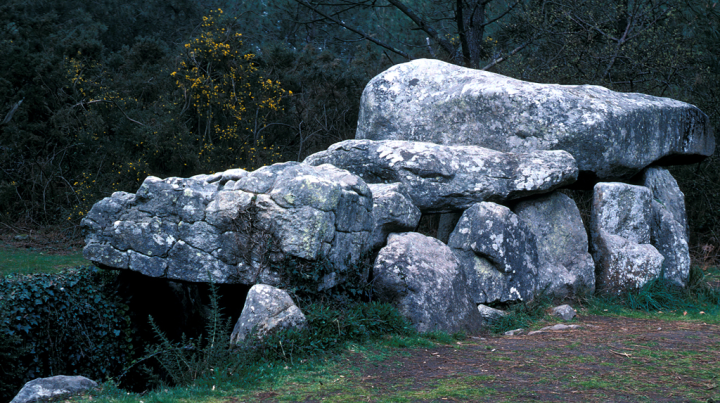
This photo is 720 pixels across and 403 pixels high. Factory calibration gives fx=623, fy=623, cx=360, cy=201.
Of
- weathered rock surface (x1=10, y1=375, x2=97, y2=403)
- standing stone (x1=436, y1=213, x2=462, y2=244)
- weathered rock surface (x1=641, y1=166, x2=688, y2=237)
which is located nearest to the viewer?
weathered rock surface (x1=10, y1=375, x2=97, y2=403)

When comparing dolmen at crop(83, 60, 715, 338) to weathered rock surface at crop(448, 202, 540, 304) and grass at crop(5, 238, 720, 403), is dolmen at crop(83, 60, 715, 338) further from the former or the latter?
grass at crop(5, 238, 720, 403)

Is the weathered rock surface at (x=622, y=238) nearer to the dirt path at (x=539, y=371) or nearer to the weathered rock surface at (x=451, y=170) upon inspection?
the weathered rock surface at (x=451, y=170)

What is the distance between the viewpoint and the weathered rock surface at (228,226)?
249 inches

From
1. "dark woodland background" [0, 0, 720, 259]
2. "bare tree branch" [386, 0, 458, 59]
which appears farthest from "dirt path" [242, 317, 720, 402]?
"bare tree branch" [386, 0, 458, 59]

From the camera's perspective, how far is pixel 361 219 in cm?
685

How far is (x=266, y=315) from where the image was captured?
5.78 metres

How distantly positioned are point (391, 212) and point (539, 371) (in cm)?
279

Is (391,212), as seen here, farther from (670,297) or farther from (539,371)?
(670,297)

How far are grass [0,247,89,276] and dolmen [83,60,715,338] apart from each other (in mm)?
3235

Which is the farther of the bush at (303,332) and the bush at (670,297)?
the bush at (670,297)

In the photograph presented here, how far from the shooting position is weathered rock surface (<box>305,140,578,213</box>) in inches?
327

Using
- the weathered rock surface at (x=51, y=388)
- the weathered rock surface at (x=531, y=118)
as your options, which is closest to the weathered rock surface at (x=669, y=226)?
the weathered rock surface at (x=531, y=118)

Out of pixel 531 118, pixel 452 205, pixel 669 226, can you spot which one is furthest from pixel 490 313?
pixel 669 226

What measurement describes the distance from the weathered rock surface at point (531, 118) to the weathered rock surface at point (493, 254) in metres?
1.71
